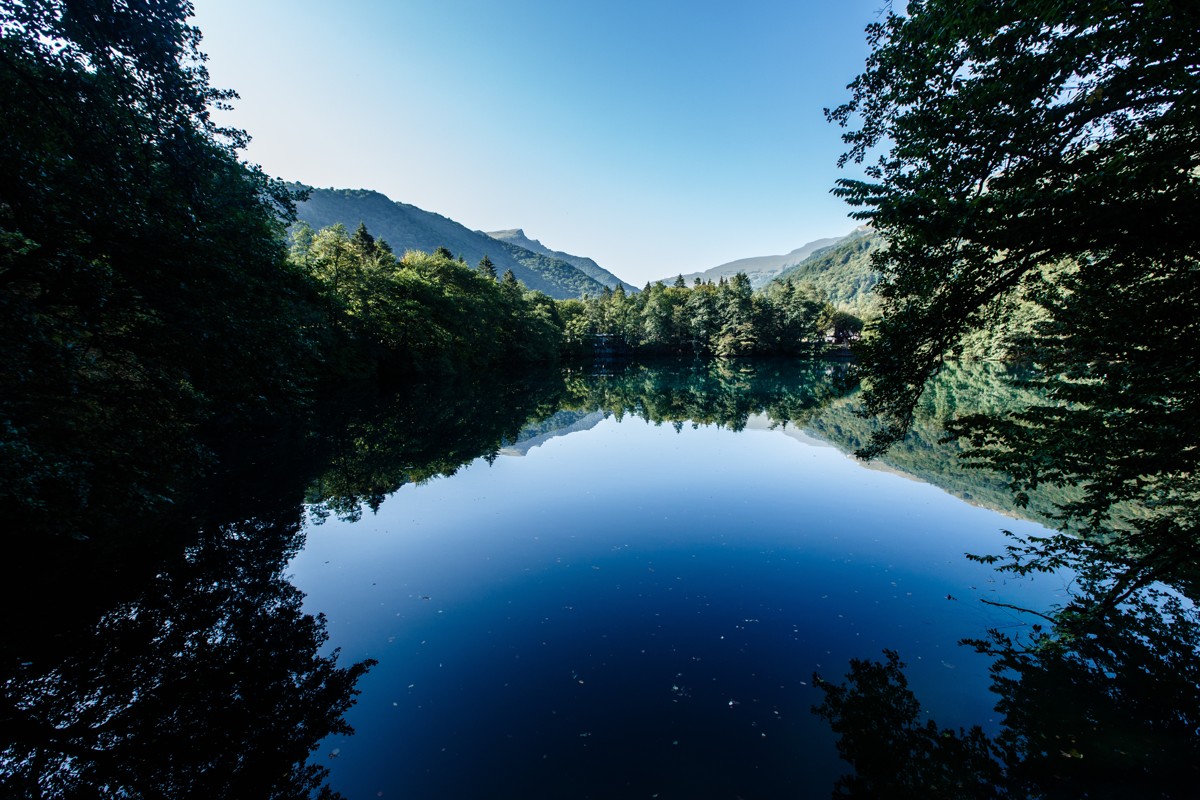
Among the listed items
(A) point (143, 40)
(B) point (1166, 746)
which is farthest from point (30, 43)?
(B) point (1166, 746)

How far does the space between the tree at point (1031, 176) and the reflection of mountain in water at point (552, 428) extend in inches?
737

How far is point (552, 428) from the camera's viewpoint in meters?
29.6

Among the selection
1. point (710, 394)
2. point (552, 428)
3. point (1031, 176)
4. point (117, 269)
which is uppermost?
point (1031, 176)

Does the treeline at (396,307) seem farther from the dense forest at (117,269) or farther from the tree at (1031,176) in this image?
the tree at (1031,176)

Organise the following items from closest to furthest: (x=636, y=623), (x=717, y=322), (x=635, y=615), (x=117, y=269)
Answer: (x=636, y=623), (x=635, y=615), (x=117, y=269), (x=717, y=322)

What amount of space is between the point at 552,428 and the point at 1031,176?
25.7 metres

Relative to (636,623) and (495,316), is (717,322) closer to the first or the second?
(495,316)

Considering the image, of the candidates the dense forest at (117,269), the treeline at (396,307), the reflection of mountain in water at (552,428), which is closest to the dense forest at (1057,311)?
the dense forest at (117,269)

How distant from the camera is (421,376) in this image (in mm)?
54000

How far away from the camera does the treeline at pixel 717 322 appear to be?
91.5 meters

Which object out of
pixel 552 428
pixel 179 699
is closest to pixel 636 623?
pixel 179 699

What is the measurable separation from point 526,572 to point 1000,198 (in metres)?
11.6

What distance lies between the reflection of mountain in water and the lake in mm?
3829

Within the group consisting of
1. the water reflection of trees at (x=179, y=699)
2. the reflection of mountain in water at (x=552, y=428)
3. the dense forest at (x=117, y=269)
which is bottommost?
the reflection of mountain in water at (x=552, y=428)
